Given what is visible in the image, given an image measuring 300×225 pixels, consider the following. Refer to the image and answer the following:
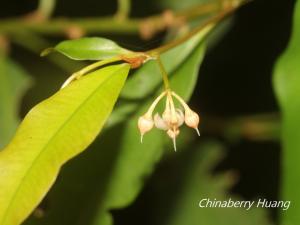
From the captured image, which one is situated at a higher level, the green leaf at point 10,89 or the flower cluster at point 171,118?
the flower cluster at point 171,118

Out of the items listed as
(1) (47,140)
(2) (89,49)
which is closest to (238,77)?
(2) (89,49)

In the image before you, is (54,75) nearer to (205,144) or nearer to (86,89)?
(205,144)

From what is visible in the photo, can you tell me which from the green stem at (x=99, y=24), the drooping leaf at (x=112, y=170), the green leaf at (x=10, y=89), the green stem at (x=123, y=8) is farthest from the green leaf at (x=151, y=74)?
the green leaf at (x=10, y=89)

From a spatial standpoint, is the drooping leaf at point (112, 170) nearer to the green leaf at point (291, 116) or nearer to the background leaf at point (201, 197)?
the green leaf at point (291, 116)

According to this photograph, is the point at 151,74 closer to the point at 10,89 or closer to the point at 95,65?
the point at 95,65

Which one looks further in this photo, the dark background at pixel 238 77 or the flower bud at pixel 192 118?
the dark background at pixel 238 77

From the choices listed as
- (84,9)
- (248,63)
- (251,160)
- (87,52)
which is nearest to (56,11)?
(84,9)

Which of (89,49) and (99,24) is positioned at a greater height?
(89,49)
